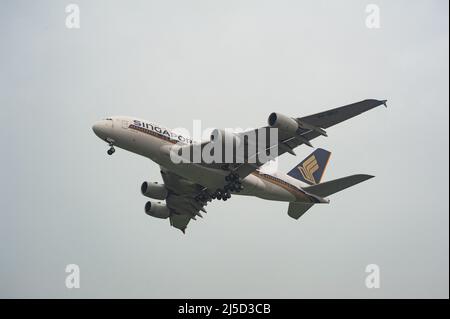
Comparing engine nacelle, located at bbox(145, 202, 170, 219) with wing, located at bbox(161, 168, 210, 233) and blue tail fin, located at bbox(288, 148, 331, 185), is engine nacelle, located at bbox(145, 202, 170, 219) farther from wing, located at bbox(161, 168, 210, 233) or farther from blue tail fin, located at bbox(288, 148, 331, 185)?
blue tail fin, located at bbox(288, 148, 331, 185)

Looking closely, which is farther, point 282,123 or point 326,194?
point 326,194

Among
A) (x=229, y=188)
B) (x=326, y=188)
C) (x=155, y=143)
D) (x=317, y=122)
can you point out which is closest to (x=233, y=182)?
(x=229, y=188)

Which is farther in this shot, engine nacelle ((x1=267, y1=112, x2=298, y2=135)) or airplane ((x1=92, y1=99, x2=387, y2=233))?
airplane ((x1=92, y1=99, x2=387, y2=233))

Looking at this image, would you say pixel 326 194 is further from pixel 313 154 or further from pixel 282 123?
pixel 282 123

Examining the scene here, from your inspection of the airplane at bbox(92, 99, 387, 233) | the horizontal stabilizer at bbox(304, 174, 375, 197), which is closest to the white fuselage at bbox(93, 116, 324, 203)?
the airplane at bbox(92, 99, 387, 233)

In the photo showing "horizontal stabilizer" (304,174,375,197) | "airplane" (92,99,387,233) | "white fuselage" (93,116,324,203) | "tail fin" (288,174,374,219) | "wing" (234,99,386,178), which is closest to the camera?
"wing" (234,99,386,178)

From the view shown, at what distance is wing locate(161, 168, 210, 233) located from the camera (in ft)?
159

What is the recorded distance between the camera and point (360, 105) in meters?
37.7

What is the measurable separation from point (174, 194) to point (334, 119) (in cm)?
1546

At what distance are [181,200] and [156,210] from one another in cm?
224

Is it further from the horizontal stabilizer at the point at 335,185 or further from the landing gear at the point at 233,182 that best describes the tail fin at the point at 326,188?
the landing gear at the point at 233,182

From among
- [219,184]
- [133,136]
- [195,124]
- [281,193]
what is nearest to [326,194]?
[281,193]

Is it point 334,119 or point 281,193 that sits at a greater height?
point 334,119

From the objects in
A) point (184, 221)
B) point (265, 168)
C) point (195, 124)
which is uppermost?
point (195, 124)
